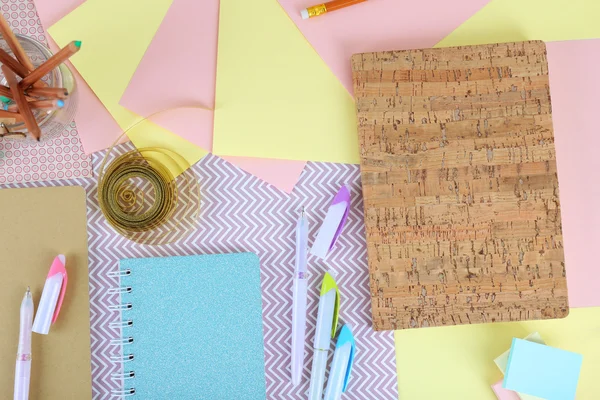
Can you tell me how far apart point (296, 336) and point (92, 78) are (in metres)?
0.49

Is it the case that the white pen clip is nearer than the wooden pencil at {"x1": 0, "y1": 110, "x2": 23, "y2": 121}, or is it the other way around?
the wooden pencil at {"x1": 0, "y1": 110, "x2": 23, "y2": 121}

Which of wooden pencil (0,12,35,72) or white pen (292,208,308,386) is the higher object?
wooden pencil (0,12,35,72)

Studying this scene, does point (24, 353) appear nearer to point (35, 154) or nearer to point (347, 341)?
point (35, 154)

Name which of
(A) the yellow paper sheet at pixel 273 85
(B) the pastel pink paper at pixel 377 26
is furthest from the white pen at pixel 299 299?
(B) the pastel pink paper at pixel 377 26

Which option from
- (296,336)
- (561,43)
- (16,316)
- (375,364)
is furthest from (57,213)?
(561,43)

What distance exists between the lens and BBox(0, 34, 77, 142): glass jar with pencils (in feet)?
2.14

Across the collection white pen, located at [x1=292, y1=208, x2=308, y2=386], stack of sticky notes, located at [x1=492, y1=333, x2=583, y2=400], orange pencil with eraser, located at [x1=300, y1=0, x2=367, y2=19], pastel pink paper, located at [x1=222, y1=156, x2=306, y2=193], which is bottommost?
stack of sticky notes, located at [x1=492, y1=333, x2=583, y2=400]

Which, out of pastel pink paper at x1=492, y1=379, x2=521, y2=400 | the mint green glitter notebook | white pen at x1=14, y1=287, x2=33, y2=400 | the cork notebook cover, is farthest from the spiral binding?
pastel pink paper at x1=492, y1=379, x2=521, y2=400

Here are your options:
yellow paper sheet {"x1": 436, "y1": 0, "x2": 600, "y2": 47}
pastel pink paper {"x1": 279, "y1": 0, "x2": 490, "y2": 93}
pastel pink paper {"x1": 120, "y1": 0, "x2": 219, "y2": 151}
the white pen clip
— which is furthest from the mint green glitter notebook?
yellow paper sheet {"x1": 436, "y1": 0, "x2": 600, "y2": 47}

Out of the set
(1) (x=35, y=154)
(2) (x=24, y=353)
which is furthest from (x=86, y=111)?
(2) (x=24, y=353)

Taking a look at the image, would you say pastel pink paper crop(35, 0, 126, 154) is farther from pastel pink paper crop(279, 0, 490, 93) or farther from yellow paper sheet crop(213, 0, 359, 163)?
pastel pink paper crop(279, 0, 490, 93)

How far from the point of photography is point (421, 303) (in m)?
0.79

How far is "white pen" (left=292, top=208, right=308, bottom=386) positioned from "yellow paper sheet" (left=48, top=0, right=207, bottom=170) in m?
0.29

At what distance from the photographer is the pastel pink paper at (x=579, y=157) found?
0.82 meters
